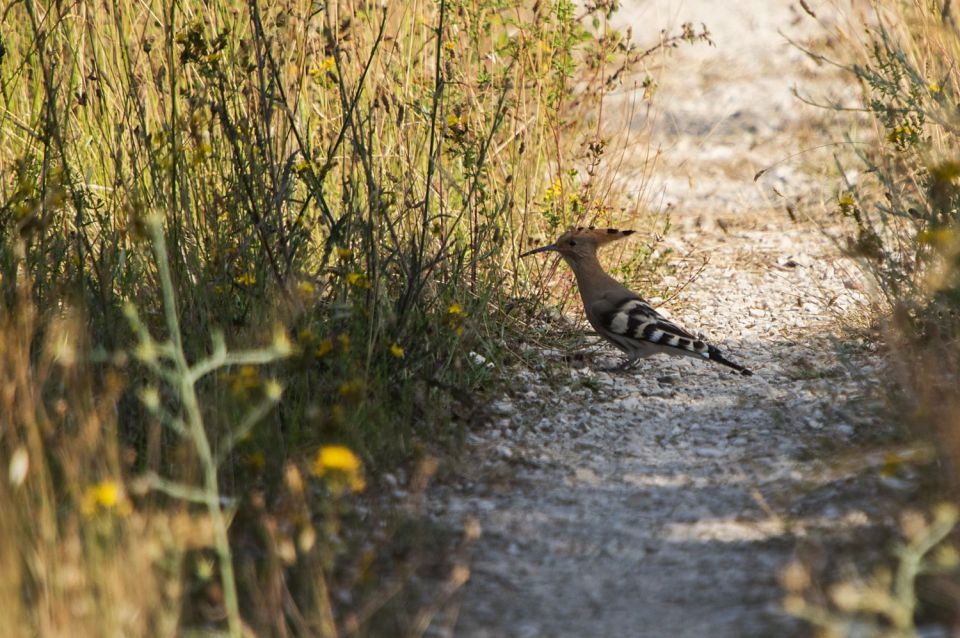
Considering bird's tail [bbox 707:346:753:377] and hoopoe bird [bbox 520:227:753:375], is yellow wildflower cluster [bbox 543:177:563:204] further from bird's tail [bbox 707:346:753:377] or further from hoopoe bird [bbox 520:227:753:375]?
bird's tail [bbox 707:346:753:377]

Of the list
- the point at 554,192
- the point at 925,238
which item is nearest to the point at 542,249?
the point at 554,192

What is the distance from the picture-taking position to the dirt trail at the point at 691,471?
10.1 ft

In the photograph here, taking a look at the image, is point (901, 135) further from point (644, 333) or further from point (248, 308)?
point (248, 308)

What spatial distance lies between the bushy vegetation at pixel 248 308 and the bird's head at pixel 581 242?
13cm

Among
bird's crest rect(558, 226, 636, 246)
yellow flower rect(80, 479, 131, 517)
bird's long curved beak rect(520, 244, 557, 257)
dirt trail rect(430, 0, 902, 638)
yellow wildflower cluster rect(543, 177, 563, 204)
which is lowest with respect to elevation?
dirt trail rect(430, 0, 902, 638)

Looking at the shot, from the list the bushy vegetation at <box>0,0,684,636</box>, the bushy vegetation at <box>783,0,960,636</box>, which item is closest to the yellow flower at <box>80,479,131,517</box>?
the bushy vegetation at <box>0,0,684,636</box>

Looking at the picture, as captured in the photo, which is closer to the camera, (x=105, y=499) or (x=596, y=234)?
(x=105, y=499)

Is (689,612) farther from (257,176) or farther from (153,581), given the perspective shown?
(257,176)

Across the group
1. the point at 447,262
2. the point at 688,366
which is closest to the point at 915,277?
the point at 688,366

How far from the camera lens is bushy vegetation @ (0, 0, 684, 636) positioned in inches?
108

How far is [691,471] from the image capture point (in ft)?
13.3

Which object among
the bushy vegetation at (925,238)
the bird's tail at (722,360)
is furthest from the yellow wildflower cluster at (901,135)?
the bird's tail at (722,360)

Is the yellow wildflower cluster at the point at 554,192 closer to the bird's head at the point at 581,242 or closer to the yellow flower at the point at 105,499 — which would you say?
the bird's head at the point at 581,242

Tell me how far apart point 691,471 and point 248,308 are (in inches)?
64.5
